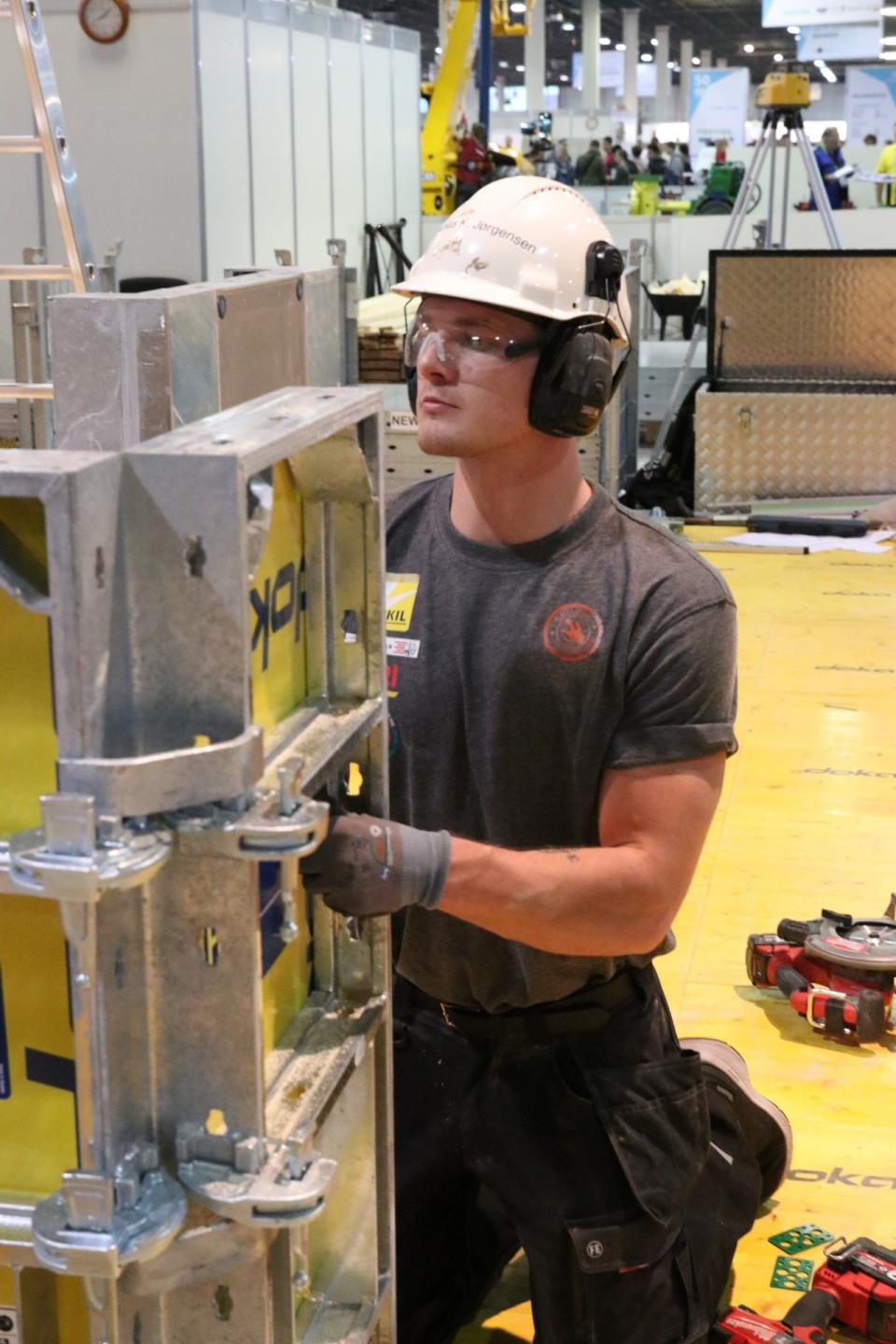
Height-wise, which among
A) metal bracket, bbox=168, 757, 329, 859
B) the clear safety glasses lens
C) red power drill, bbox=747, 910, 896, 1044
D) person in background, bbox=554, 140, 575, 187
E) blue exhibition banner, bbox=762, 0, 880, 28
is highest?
blue exhibition banner, bbox=762, 0, 880, 28

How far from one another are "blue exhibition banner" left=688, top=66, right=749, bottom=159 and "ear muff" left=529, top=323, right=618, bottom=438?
2791 centimetres

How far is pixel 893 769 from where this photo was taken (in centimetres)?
529

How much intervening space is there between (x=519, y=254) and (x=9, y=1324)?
160 centimetres

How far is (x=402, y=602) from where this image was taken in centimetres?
246

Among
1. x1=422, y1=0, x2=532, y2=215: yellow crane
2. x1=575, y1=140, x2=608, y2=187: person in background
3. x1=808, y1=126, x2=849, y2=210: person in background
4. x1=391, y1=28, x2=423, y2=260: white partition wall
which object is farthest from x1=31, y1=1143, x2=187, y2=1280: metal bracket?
x1=575, y1=140, x2=608, y2=187: person in background

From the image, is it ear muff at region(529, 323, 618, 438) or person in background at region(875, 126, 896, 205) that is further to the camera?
person in background at region(875, 126, 896, 205)

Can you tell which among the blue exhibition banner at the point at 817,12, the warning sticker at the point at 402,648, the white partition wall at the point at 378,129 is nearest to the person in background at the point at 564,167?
the blue exhibition banner at the point at 817,12

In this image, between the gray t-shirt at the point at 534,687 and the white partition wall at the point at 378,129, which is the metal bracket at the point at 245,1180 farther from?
the white partition wall at the point at 378,129

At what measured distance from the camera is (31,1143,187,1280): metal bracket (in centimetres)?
120

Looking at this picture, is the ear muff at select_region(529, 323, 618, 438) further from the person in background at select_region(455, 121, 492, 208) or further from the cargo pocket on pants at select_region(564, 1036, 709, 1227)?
the person in background at select_region(455, 121, 492, 208)

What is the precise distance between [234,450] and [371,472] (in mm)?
423

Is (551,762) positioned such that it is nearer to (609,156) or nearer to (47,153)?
(47,153)

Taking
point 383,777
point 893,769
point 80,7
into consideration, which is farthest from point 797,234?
point 383,777

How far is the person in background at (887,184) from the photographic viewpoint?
17328mm
